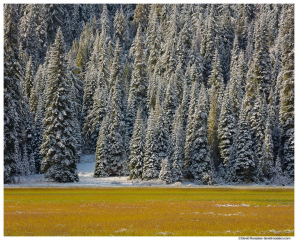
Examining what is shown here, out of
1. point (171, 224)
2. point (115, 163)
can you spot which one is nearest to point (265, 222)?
point (171, 224)

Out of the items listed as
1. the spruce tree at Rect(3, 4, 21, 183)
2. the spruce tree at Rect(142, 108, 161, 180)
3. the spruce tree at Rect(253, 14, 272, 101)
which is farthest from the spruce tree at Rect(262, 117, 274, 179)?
the spruce tree at Rect(3, 4, 21, 183)

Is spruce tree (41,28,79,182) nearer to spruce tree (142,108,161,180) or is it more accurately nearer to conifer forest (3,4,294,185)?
conifer forest (3,4,294,185)

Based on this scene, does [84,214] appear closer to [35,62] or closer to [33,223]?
[33,223]

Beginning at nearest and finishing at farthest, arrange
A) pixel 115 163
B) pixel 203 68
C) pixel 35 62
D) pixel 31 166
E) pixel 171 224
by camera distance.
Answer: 1. pixel 171 224
2. pixel 31 166
3. pixel 115 163
4. pixel 203 68
5. pixel 35 62

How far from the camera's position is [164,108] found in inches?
2955

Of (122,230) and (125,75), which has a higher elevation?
(125,75)

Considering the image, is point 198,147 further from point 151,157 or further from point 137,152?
point 137,152

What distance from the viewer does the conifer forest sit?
4697 centimetres

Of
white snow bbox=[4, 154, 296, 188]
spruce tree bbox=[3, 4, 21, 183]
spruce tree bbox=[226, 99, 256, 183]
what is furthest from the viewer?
spruce tree bbox=[226, 99, 256, 183]

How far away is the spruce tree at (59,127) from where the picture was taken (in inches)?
1829

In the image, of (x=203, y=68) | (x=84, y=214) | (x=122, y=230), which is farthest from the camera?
(x=203, y=68)

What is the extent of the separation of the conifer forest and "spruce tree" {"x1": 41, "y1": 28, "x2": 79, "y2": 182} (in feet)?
0.39

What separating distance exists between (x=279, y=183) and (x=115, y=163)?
2471cm

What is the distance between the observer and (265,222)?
20.6 meters
